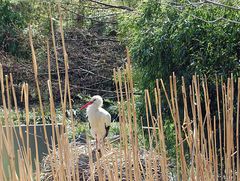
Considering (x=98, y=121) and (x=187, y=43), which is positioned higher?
(x=187, y=43)

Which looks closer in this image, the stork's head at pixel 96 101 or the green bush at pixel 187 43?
the green bush at pixel 187 43

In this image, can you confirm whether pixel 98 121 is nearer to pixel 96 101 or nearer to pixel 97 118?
pixel 97 118

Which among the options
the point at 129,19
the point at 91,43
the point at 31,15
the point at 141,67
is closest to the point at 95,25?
the point at 91,43

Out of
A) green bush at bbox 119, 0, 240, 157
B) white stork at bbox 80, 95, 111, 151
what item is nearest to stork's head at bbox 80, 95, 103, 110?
white stork at bbox 80, 95, 111, 151

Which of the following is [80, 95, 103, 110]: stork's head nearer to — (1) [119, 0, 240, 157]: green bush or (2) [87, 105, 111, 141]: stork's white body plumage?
(2) [87, 105, 111, 141]: stork's white body plumage

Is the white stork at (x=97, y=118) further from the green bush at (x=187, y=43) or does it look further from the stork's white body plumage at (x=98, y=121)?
the green bush at (x=187, y=43)

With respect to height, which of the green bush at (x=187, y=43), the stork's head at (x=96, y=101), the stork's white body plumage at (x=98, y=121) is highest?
the green bush at (x=187, y=43)

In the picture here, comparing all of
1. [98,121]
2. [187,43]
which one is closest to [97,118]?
[98,121]

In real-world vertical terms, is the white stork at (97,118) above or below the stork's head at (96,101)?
below

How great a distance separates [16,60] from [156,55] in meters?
3.70

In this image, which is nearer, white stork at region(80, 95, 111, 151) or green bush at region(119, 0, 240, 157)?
green bush at region(119, 0, 240, 157)

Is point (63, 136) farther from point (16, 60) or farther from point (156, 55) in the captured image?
point (16, 60)

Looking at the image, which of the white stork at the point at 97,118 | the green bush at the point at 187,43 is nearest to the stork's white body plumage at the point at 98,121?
the white stork at the point at 97,118

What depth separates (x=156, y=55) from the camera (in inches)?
157
